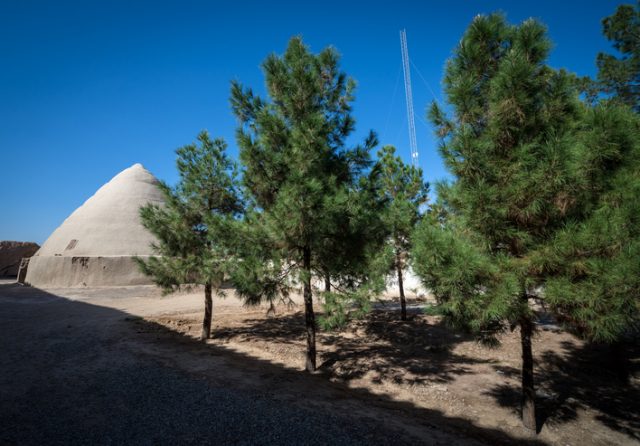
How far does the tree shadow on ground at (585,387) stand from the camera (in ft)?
20.7

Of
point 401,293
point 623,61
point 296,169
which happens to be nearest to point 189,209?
point 296,169

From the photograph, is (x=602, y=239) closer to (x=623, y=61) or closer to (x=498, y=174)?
(x=498, y=174)

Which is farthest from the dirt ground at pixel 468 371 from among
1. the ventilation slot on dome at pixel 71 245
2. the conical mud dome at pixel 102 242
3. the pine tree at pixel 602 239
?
the ventilation slot on dome at pixel 71 245

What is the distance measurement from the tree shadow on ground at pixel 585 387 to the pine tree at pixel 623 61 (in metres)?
9.30

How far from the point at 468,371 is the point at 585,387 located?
283 centimetres

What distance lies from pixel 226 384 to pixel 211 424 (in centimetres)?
191

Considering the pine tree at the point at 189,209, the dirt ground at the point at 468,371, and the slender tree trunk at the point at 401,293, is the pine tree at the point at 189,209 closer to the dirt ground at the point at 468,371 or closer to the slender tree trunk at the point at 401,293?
the dirt ground at the point at 468,371

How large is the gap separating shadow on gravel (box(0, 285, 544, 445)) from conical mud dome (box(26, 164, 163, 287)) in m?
15.3

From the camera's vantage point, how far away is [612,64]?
1180 cm

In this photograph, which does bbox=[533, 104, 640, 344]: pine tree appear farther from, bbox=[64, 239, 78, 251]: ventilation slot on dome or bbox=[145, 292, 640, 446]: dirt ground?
bbox=[64, 239, 78, 251]: ventilation slot on dome

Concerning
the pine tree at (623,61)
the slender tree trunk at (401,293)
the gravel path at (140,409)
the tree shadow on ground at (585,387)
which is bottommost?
the tree shadow on ground at (585,387)

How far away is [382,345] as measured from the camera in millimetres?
10945

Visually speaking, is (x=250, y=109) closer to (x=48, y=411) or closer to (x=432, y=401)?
(x=48, y=411)

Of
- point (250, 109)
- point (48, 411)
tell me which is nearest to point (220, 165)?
point (250, 109)
